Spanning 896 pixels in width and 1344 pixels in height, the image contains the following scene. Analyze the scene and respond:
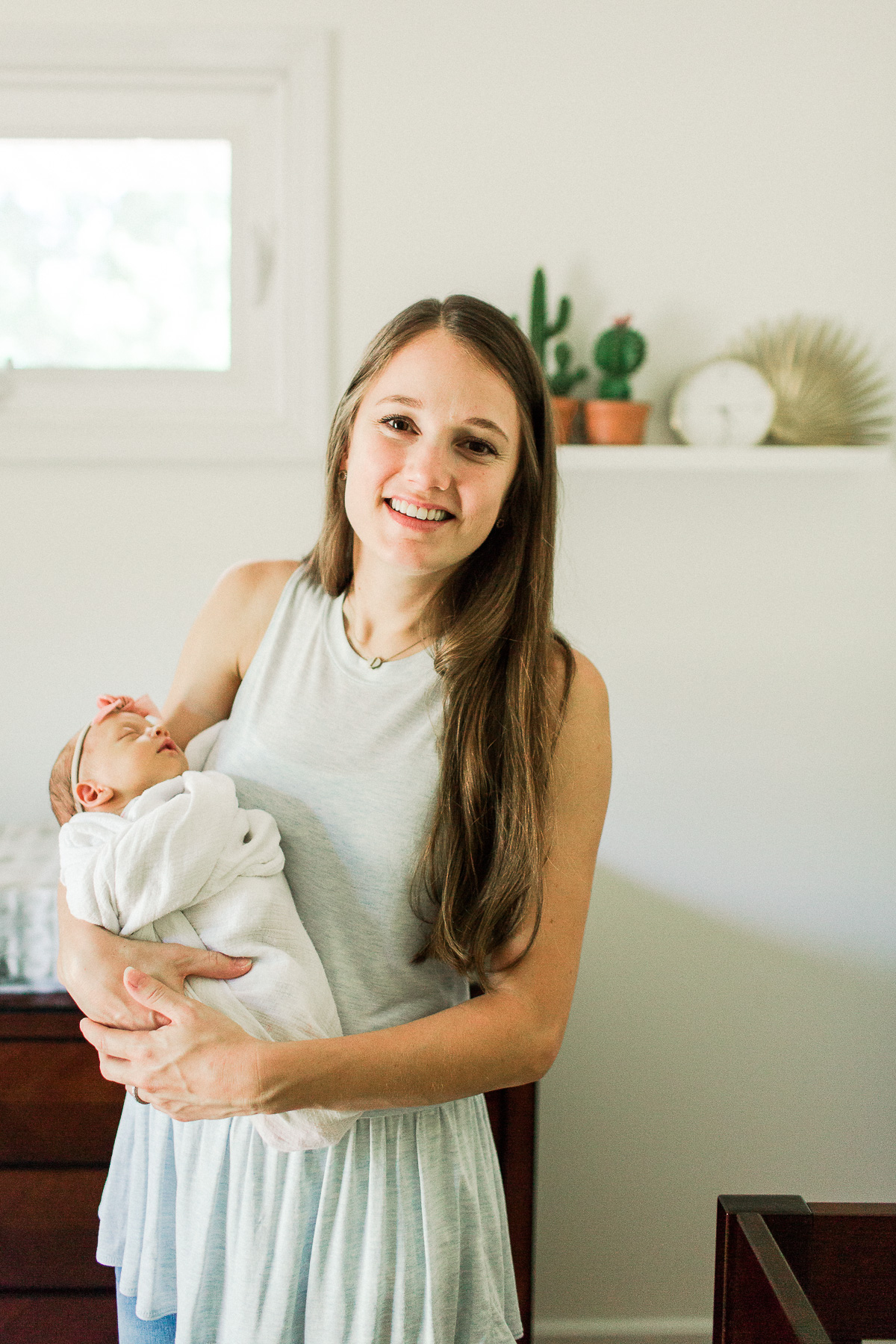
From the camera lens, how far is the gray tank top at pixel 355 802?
1063 millimetres

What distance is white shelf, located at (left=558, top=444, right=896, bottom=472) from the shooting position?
6.42 feet

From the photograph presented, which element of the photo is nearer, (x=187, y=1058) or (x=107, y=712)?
(x=187, y=1058)

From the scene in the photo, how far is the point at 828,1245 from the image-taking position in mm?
762

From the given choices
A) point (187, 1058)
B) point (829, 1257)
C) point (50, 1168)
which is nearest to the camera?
point (829, 1257)

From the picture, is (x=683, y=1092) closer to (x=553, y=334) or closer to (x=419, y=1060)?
(x=419, y=1060)

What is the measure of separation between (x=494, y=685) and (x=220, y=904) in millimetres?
368

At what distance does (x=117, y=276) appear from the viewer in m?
2.11

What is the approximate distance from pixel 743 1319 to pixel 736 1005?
157 centimetres

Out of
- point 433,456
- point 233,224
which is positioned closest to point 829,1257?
point 433,456

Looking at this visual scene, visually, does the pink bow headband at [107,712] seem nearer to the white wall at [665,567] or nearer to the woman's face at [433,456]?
the woman's face at [433,456]

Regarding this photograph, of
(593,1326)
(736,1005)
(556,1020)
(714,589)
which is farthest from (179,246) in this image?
(593,1326)

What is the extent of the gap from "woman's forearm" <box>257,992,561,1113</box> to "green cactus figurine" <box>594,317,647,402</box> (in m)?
1.33

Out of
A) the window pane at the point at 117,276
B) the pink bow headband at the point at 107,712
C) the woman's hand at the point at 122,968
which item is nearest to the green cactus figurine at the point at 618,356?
the window pane at the point at 117,276

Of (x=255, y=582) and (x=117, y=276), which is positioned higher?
(x=117, y=276)
